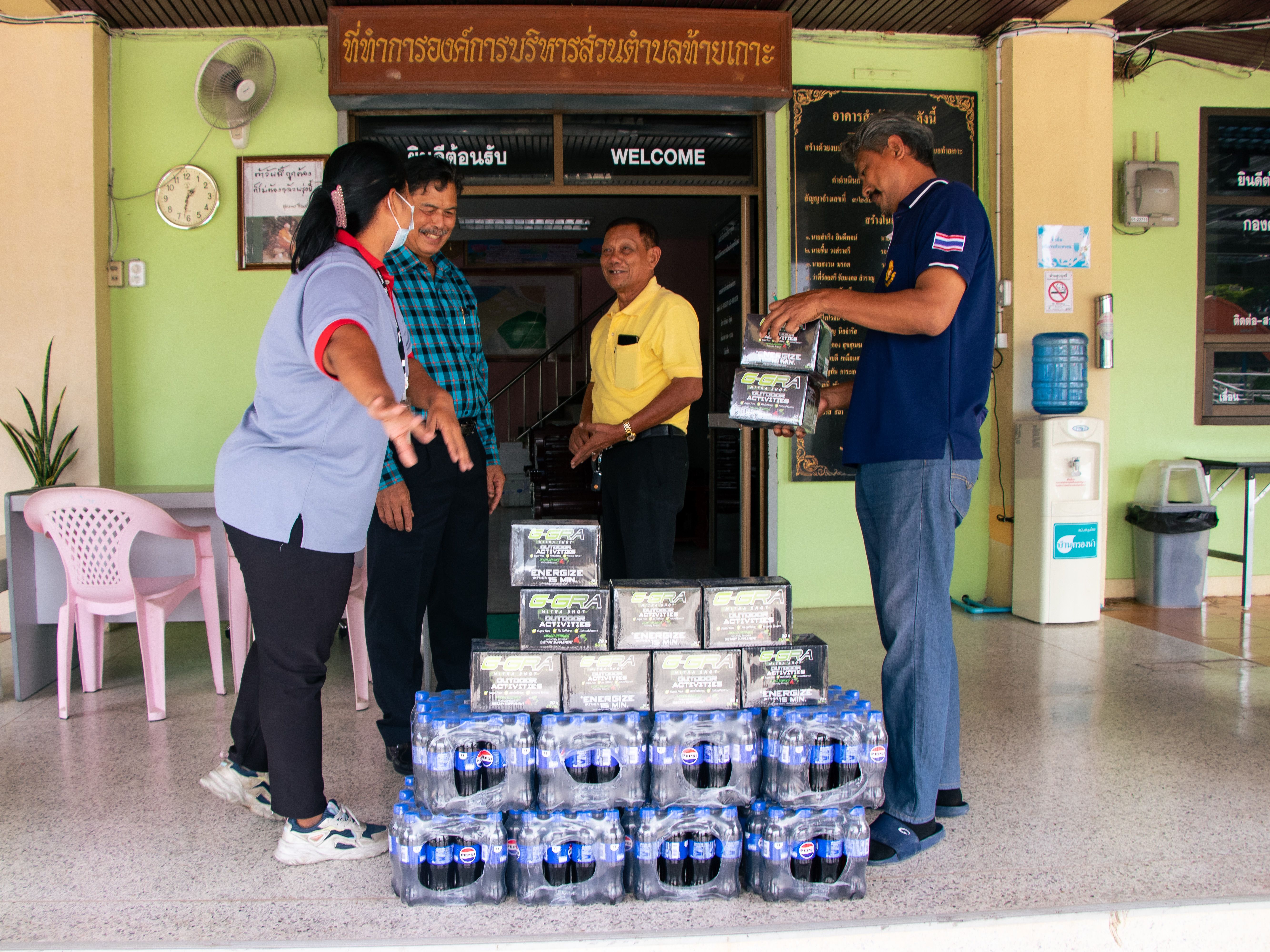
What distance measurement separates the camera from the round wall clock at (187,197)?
446 centimetres

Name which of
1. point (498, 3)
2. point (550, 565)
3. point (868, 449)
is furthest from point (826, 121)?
point (550, 565)

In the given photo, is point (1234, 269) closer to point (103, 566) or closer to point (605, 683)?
point (605, 683)

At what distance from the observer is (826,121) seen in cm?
461

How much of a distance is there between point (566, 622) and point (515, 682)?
0.56ft

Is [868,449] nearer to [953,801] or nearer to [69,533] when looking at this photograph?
[953,801]

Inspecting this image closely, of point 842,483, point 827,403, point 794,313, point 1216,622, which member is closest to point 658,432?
point 827,403

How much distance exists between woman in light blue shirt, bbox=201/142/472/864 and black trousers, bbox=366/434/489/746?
20.6 inches

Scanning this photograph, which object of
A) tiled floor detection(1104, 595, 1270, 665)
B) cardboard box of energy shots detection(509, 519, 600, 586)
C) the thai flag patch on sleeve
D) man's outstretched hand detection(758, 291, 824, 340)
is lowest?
tiled floor detection(1104, 595, 1270, 665)

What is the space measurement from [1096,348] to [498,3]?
11.6 ft

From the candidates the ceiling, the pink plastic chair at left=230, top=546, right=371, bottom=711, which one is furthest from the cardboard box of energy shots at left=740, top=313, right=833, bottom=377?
the ceiling

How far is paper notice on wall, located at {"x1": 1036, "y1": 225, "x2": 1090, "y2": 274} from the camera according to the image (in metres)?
4.60

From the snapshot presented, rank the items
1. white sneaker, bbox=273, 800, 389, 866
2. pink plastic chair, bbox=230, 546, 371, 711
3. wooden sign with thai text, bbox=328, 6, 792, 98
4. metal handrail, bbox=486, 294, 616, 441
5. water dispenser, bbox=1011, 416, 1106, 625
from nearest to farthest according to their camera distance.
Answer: white sneaker, bbox=273, 800, 389, 866 → pink plastic chair, bbox=230, 546, 371, 711 → wooden sign with thai text, bbox=328, 6, 792, 98 → water dispenser, bbox=1011, 416, 1106, 625 → metal handrail, bbox=486, 294, 616, 441

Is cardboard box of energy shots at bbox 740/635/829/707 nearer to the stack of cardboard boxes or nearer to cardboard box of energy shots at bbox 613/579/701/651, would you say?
the stack of cardboard boxes

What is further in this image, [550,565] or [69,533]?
[69,533]
